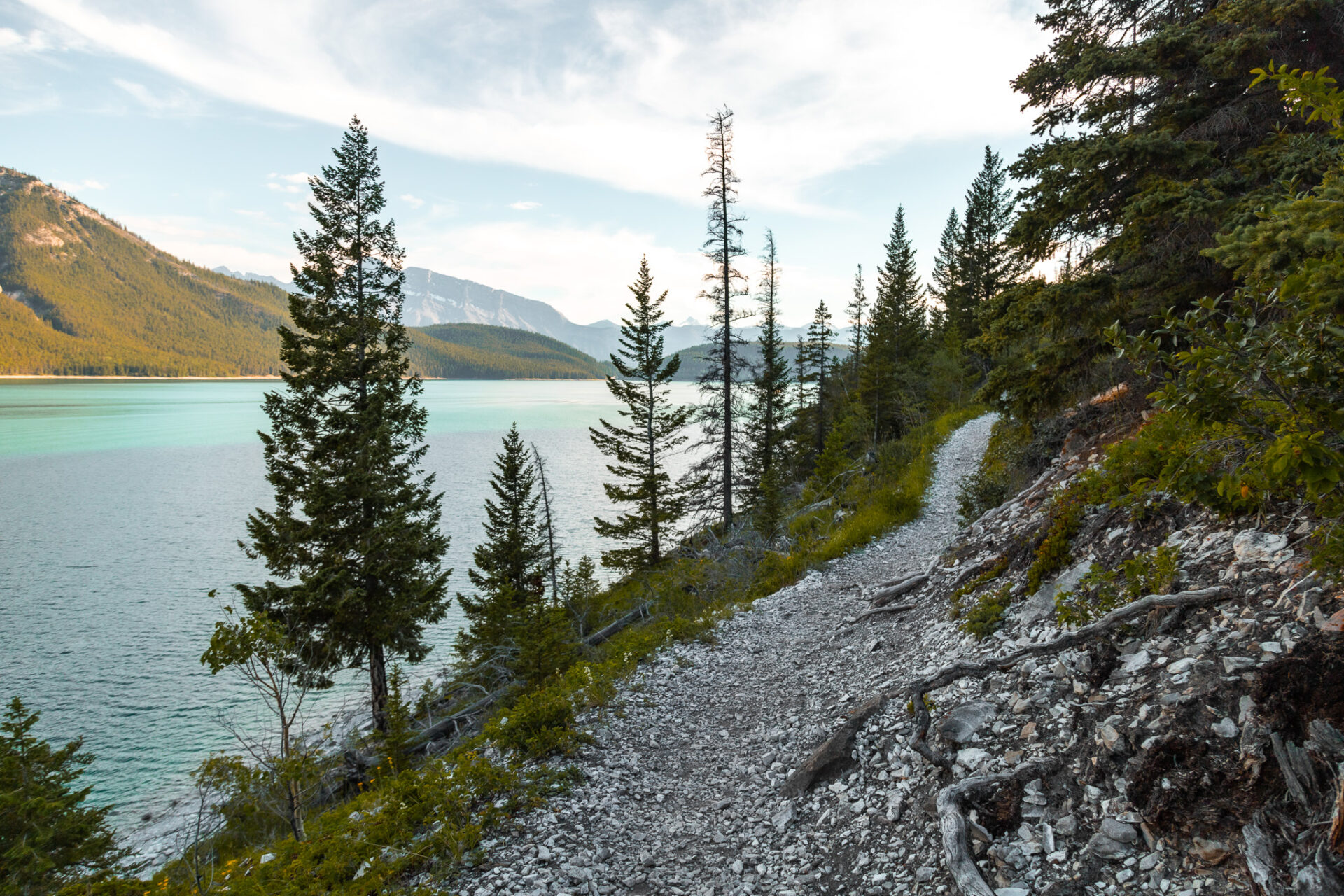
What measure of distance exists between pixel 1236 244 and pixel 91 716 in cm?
2920

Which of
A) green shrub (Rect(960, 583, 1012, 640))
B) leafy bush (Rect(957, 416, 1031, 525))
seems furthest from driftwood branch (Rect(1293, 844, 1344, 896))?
leafy bush (Rect(957, 416, 1031, 525))

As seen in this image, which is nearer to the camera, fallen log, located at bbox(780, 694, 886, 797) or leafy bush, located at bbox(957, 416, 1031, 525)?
fallen log, located at bbox(780, 694, 886, 797)

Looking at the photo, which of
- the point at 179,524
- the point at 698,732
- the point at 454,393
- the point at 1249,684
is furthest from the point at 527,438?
the point at 454,393

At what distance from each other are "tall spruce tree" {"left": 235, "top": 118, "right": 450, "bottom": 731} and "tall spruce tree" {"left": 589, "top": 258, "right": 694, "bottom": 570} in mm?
12191

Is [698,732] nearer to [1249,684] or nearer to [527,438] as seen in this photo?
[1249,684]

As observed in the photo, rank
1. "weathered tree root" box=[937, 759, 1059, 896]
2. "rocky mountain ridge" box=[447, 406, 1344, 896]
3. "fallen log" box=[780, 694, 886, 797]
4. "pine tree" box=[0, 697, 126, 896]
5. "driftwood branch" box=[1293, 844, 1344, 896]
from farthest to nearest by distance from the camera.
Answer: "pine tree" box=[0, 697, 126, 896] → "fallen log" box=[780, 694, 886, 797] → "weathered tree root" box=[937, 759, 1059, 896] → "rocky mountain ridge" box=[447, 406, 1344, 896] → "driftwood branch" box=[1293, 844, 1344, 896]

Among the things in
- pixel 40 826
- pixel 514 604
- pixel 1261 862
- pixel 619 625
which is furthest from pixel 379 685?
pixel 1261 862

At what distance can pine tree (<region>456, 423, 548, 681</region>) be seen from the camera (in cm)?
1722

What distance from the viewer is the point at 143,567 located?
29312 mm

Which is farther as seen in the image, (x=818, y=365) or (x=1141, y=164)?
(x=818, y=365)

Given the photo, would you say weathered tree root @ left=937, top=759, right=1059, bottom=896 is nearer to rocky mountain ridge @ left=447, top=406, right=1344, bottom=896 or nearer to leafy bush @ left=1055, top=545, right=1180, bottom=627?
rocky mountain ridge @ left=447, top=406, right=1344, bottom=896

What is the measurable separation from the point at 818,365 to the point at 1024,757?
1569 inches

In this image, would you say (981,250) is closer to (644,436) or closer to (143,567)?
(644,436)

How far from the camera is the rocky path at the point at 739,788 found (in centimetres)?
455
